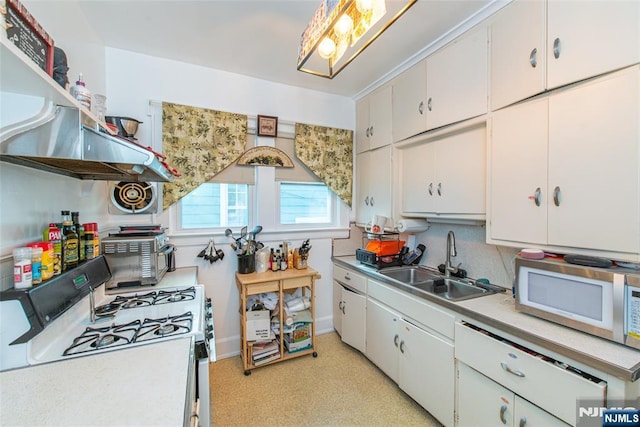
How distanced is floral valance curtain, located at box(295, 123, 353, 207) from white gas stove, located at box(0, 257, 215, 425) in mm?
1721

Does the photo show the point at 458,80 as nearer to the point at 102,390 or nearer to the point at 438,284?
the point at 438,284

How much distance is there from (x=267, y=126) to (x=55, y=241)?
1857 millimetres

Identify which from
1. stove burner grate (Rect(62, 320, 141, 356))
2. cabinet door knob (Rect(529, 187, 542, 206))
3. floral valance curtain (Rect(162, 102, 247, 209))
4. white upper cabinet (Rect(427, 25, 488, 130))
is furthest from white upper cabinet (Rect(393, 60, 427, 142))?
stove burner grate (Rect(62, 320, 141, 356))

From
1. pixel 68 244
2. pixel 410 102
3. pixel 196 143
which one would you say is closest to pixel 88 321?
pixel 68 244

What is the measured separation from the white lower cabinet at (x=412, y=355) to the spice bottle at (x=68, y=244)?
6.52 ft

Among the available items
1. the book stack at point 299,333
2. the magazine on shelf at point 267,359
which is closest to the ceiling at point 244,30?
the book stack at point 299,333

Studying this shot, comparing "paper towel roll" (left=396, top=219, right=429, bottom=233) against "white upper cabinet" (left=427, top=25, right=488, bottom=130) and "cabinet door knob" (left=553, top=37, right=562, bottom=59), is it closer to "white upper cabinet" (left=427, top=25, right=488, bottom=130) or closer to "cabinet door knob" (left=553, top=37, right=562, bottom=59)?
"white upper cabinet" (left=427, top=25, right=488, bottom=130)

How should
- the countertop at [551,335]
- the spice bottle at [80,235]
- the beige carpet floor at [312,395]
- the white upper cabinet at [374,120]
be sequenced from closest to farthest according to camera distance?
the countertop at [551,335] → the spice bottle at [80,235] → the beige carpet floor at [312,395] → the white upper cabinet at [374,120]

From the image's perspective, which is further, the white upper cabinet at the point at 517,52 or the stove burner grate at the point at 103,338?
the white upper cabinet at the point at 517,52

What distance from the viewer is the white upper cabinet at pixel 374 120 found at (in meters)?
2.50

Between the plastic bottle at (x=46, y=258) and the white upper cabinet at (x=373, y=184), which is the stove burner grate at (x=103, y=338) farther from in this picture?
the white upper cabinet at (x=373, y=184)

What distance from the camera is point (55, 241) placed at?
3.74 feet

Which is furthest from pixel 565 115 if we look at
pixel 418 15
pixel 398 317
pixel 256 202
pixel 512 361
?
pixel 256 202

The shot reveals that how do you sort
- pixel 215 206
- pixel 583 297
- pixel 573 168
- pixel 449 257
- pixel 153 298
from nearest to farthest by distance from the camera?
1. pixel 583 297
2. pixel 573 168
3. pixel 153 298
4. pixel 449 257
5. pixel 215 206
